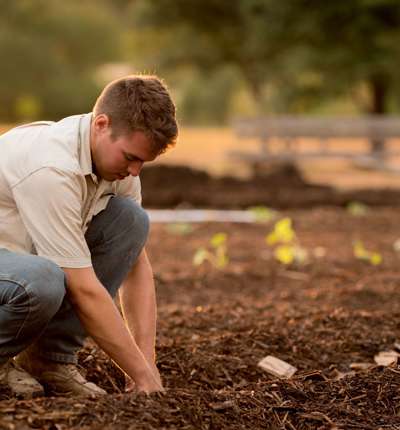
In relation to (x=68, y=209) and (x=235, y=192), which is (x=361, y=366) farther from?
(x=235, y=192)

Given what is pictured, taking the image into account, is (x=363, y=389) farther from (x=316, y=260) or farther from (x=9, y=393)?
(x=316, y=260)

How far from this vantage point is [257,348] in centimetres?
396

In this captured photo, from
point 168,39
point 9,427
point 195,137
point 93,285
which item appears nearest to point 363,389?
point 93,285

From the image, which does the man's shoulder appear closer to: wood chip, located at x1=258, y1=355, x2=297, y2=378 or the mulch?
the mulch

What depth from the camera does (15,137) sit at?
118 inches

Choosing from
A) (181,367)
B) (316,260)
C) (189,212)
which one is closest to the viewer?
(181,367)

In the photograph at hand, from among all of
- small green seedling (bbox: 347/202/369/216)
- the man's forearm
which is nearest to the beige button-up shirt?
the man's forearm

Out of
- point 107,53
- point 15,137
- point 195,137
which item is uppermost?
point 15,137

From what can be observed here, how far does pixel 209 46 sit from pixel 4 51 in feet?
32.6

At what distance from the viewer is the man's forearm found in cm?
323

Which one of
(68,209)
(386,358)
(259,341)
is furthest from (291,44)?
(68,209)

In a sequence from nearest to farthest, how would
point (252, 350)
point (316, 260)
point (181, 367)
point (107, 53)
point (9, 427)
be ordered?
point (9, 427) < point (181, 367) < point (252, 350) < point (316, 260) < point (107, 53)

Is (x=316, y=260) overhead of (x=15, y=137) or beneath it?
beneath

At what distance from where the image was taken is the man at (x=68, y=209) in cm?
278
